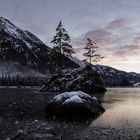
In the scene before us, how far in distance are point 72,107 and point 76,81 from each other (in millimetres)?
50020

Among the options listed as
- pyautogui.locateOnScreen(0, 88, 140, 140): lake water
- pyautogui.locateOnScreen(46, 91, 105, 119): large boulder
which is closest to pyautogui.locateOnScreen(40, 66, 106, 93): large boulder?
pyautogui.locateOnScreen(46, 91, 105, 119): large boulder

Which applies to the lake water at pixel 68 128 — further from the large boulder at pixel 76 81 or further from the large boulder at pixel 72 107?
the large boulder at pixel 76 81

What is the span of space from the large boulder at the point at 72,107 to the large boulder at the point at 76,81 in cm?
4634

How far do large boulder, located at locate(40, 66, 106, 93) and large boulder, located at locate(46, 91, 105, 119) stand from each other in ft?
152

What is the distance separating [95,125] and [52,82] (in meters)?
59.8

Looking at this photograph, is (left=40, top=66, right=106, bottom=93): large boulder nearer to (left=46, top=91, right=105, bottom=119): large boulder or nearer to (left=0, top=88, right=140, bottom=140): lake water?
(left=46, top=91, right=105, bottom=119): large boulder

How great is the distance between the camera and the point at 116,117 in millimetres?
27328

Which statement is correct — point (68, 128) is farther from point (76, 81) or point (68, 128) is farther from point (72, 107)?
point (76, 81)

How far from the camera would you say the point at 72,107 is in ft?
92.7

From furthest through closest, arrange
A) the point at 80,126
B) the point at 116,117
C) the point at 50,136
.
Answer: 1. the point at 116,117
2. the point at 80,126
3. the point at 50,136

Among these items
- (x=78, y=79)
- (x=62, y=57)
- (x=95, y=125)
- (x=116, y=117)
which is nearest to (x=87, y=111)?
(x=116, y=117)

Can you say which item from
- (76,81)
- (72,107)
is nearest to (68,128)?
(72,107)

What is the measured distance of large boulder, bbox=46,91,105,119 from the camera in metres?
28.2

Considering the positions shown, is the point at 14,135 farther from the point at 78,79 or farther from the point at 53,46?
the point at 53,46
